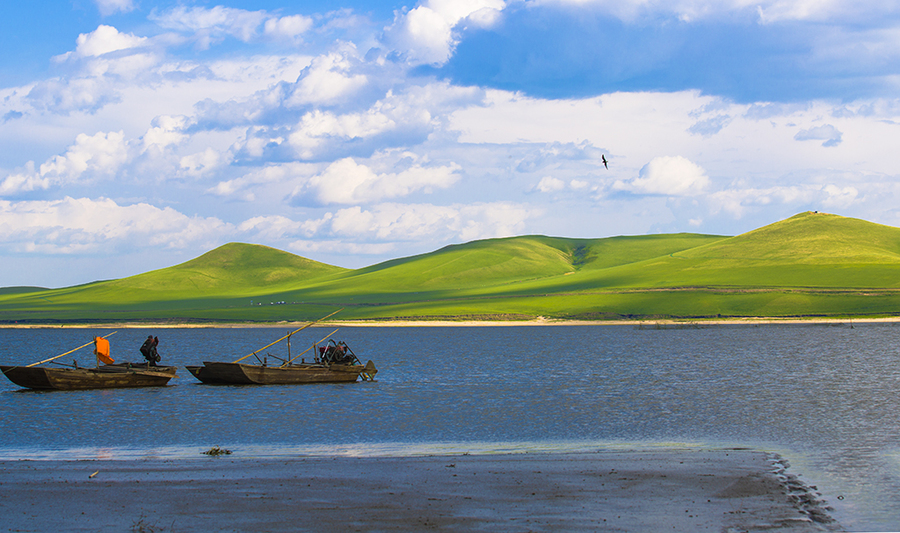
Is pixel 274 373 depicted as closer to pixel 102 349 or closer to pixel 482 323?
pixel 102 349

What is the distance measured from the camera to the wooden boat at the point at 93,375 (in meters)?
45.6

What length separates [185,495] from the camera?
19.2 m

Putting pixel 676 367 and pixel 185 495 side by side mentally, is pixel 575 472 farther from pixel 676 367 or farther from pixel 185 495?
pixel 676 367

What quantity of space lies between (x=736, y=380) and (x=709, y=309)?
9451cm

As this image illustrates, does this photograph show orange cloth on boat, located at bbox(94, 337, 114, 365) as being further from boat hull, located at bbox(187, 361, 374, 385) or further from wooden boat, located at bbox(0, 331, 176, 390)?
boat hull, located at bbox(187, 361, 374, 385)

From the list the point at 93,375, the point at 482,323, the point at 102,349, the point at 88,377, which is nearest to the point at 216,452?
the point at 88,377

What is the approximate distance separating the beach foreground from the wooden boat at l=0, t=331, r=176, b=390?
2316 cm

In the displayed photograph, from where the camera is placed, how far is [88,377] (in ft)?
153

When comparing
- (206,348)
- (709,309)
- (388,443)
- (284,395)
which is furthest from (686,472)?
(709,309)

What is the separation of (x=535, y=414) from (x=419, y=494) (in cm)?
1743

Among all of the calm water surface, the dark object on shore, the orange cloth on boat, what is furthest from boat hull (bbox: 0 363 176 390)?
the dark object on shore

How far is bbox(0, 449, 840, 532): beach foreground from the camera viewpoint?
1672cm

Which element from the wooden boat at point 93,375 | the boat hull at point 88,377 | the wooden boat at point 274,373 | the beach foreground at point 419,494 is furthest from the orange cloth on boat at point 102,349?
the beach foreground at point 419,494

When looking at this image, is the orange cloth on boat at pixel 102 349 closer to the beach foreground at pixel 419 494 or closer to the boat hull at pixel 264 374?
the boat hull at pixel 264 374
